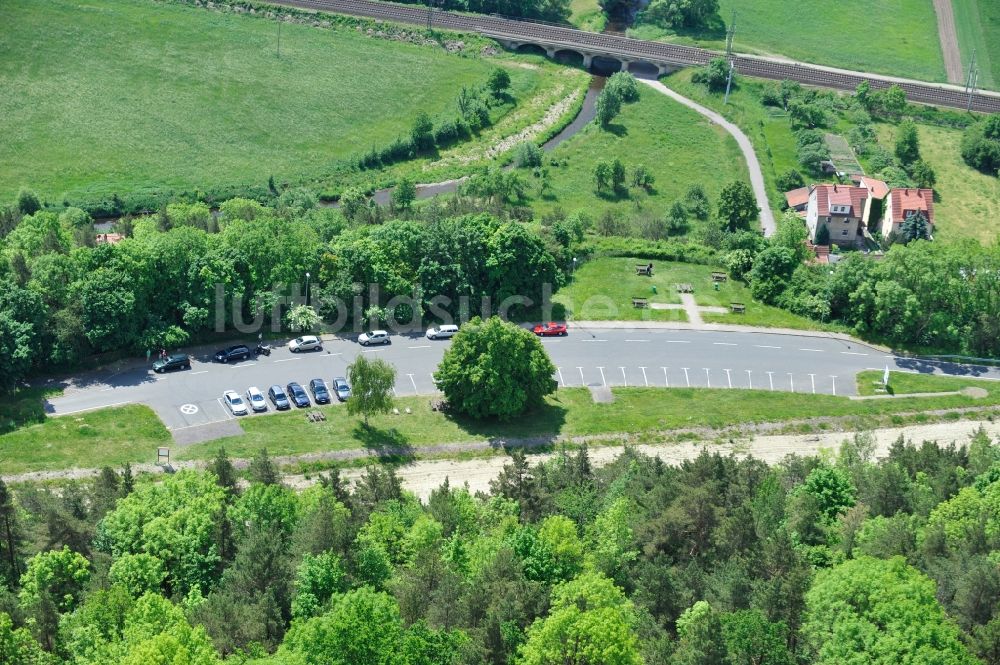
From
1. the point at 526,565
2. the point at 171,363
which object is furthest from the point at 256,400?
the point at 526,565

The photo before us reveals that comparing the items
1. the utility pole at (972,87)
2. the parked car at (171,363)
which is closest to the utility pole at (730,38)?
the utility pole at (972,87)

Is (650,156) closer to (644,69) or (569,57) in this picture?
(644,69)

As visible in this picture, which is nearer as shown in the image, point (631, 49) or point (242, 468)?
point (242, 468)

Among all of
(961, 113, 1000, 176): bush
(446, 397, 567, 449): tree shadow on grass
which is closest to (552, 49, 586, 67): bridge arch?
(961, 113, 1000, 176): bush

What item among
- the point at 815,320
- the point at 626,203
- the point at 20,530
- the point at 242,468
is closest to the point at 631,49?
the point at 626,203

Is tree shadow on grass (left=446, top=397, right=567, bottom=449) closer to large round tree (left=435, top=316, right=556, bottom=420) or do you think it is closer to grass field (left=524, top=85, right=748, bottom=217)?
large round tree (left=435, top=316, right=556, bottom=420)

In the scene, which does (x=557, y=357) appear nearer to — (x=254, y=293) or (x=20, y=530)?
(x=254, y=293)
